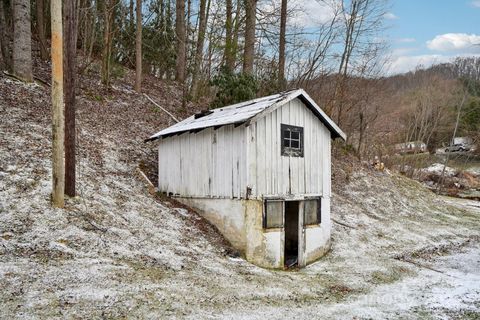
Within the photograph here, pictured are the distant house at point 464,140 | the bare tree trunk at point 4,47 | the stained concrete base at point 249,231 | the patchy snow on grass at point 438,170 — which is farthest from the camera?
the distant house at point 464,140

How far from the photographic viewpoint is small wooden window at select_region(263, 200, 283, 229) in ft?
35.4

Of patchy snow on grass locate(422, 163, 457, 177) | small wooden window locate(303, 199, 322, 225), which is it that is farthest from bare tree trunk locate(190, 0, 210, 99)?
patchy snow on grass locate(422, 163, 457, 177)

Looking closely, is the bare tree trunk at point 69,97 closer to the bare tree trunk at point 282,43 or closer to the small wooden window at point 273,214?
the small wooden window at point 273,214

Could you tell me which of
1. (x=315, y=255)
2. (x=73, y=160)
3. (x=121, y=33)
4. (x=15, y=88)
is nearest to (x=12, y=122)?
(x=15, y=88)

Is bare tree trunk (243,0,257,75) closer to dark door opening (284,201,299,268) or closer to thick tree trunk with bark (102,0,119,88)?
thick tree trunk with bark (102,0,119,88)

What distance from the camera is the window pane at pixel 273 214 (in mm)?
10815

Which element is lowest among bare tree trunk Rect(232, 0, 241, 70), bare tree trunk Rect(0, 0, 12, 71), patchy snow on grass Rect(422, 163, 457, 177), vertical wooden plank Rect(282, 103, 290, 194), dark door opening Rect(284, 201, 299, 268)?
dark door opening Rect(284, 201, 299, 268)

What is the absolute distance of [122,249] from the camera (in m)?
8.78

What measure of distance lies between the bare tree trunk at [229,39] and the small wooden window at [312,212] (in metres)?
10.7

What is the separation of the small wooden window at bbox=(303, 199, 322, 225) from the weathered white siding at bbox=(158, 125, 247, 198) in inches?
101

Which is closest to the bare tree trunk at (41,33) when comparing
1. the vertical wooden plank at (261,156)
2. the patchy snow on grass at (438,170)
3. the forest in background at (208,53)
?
the forest in background at (208,53)

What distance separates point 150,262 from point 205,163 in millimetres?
3998

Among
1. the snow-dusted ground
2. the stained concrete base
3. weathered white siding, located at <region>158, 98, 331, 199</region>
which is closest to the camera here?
the snow-dusted ground

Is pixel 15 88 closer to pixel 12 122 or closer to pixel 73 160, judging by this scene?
pixel 12 122
